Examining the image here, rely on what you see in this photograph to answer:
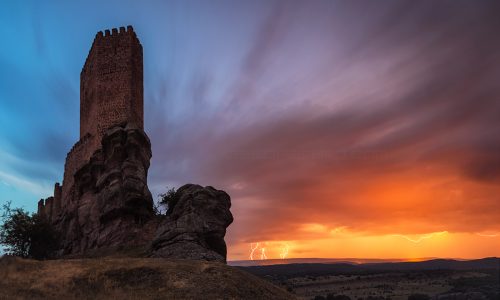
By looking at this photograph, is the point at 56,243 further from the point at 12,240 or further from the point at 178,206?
the point at 178,206

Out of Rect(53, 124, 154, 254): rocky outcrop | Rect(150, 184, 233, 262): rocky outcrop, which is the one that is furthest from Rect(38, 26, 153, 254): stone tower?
Rect(150, 184, 233, 262): rocky outcrop

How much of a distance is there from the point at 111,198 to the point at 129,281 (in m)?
21.6

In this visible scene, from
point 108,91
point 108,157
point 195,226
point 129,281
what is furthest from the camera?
point 108,91

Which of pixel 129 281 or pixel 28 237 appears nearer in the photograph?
pixel 129 281

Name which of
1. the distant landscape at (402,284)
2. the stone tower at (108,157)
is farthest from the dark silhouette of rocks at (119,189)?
the distant landscape at (402,284)

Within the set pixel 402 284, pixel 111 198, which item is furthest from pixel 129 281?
pixel 402 284

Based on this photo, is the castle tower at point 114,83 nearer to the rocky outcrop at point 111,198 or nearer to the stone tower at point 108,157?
the stone tower at point 108,157

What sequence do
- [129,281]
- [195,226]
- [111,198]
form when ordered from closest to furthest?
1. [129,281]
2. [195,226]
3. [111,198]

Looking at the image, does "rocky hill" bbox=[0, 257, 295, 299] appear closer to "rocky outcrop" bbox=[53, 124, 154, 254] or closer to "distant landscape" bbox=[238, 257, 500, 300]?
"rocky outcrop" bbox=[53, 124, 154, 254]

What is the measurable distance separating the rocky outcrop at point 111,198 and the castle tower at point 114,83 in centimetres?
335

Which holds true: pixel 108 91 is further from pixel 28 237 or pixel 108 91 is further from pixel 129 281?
pixel 129 281

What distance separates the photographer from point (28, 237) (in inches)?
1997

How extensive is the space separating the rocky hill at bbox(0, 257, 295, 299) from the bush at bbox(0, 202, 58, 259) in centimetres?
1926

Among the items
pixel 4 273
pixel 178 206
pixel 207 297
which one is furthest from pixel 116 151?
pixel 207 297
